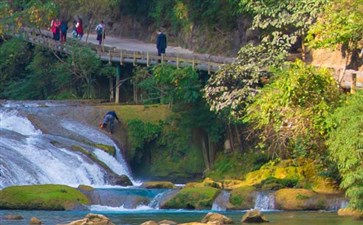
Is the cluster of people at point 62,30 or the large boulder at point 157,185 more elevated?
the cluster of people at point 62,30

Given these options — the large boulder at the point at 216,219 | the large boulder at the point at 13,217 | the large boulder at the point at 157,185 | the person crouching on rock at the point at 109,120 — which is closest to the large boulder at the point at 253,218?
the large boulder at the point at 216,219

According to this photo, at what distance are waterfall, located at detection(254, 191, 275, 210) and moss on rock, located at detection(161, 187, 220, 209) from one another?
1461mm

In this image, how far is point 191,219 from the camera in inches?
1583

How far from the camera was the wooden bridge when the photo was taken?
4625cm

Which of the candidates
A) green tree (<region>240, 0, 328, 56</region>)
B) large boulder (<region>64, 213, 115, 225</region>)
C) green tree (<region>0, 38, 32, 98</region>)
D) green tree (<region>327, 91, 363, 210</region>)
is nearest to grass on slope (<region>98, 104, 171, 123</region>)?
green tree (<region>240, 0, 328, 56</region>)

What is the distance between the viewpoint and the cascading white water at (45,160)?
4769 cm

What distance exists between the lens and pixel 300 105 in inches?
1757

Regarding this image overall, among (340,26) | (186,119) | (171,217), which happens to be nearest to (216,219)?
(171,217)

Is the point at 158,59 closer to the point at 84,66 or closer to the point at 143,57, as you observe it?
the point at 143,57

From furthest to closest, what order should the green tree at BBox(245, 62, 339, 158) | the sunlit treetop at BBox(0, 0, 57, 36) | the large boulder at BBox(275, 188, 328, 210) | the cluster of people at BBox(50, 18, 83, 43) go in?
1. the cluster of people at BBox(50, 18, 83, 43)
2. the sunlit treetop at BBox(0, 0, 57, 36)
3. the green tree at BBox(245, 62, 339, 158)
4. the large boulder at BBox(275, 188, 328, 210)

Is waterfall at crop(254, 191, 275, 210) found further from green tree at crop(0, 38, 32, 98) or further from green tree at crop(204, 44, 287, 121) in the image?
green tree at crop(0, 38, 32, 98)

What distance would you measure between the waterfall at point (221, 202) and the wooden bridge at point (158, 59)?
550 cm

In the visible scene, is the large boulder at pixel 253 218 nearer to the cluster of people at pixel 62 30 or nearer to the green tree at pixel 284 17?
the green tree at pixel 284 17

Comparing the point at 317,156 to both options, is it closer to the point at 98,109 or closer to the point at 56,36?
the point at 98,109
